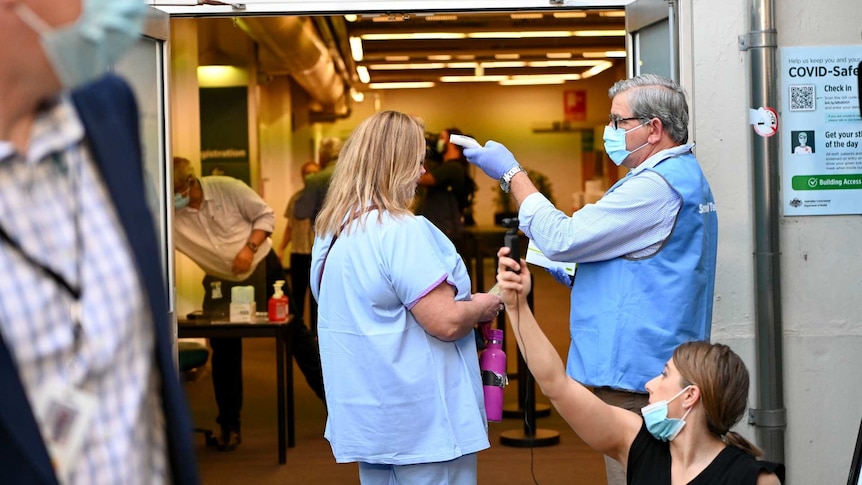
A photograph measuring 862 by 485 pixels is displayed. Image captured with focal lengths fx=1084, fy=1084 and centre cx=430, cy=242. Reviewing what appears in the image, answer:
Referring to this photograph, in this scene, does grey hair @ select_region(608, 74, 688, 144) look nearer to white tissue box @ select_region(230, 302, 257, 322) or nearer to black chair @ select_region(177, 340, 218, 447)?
white tissue box @ select_region(230, 302, 257, 322)

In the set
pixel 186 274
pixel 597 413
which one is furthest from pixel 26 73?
pixel 186 274

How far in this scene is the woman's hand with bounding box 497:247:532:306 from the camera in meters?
2.54

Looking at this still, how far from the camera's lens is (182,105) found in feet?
30.9

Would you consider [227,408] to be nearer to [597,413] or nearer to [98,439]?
[597,413]

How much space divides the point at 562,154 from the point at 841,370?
1875 cm

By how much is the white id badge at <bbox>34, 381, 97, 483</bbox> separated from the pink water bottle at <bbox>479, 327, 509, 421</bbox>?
2.23 m

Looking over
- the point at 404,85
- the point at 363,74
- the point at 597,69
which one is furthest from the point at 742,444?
the point at 404,85

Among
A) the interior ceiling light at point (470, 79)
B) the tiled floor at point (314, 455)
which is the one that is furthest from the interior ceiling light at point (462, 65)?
the tiled floor at point (314, 455)

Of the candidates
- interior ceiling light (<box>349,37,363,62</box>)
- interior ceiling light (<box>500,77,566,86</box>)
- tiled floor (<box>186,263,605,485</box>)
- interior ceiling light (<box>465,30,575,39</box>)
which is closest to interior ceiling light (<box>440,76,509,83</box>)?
interior ceiling light (<box>500,77,566,86</box>)

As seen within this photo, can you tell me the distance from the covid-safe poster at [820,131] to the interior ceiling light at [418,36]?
29.1 feet

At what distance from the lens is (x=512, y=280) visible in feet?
8.33

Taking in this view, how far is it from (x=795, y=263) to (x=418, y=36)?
9.40 meters

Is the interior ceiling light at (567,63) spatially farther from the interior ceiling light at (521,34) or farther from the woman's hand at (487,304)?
the woman's hand at (487,304)

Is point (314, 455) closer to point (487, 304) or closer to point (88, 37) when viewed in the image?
point (487, 304)
